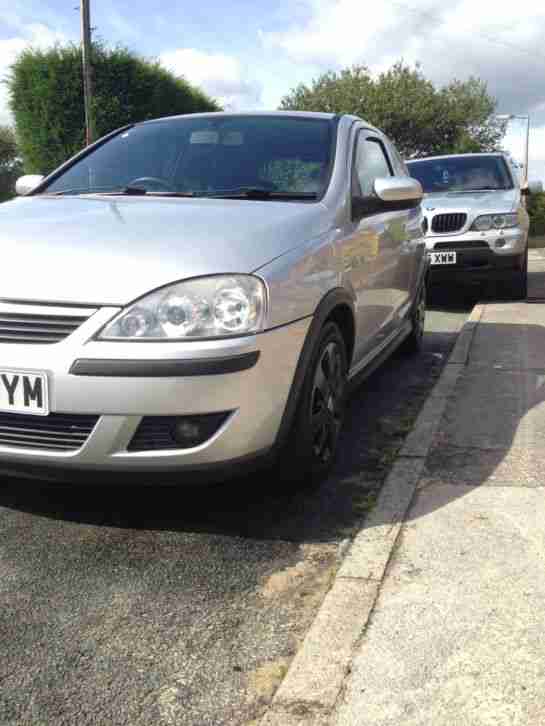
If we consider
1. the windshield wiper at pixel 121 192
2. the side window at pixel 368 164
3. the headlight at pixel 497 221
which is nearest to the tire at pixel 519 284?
the headlight at pixel 497 221

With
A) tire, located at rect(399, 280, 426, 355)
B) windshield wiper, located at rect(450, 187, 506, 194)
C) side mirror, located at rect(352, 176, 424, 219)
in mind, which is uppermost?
windshield wiper, located at rect(450, 187, 506, 194)

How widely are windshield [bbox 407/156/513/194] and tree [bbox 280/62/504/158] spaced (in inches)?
1282

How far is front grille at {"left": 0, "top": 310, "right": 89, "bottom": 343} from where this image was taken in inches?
105

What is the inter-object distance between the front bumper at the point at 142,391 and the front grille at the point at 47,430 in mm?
21

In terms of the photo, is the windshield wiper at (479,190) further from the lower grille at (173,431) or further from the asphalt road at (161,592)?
the lower grille at (173,431)

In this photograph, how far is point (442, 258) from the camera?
9.05 meters

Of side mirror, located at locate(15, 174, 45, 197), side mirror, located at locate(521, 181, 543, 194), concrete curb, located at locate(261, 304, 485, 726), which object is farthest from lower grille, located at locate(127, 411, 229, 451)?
side mirror, located at locate(521, 181, 543, 194)

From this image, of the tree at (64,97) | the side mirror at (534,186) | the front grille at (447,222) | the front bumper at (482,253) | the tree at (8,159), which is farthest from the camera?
the tree at (8,159)

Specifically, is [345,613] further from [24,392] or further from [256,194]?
[256,194]

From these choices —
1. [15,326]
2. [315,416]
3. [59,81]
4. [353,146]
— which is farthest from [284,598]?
[59,81]

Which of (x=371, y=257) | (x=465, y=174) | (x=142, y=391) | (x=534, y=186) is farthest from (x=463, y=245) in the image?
(x=142, y=391)

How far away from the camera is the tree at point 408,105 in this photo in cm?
4200

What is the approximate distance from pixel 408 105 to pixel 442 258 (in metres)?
35.4

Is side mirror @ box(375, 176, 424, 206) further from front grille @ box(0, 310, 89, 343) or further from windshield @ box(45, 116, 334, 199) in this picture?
front grille @ box(0, 310, 89, 343)
